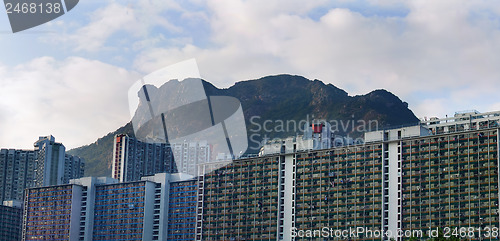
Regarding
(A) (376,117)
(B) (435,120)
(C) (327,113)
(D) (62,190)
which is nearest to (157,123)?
(C) (327,113)

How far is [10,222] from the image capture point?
123 metres

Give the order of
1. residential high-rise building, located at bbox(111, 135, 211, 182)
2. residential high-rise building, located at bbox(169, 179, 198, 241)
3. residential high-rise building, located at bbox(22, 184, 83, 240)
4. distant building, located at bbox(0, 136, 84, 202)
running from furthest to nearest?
distant building, located at bbox(0, 136, 84, 202), residential high-rise building, located at bbox(111, 135, 211, 182), residential high-rise building, located at bbox(22, 184, 83, 240), residential high-rise building, located at bbox(169, 179, 198, 241)

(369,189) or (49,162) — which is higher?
(49,162)

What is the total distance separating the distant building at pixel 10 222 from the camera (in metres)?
122

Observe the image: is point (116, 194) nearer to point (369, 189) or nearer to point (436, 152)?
point (369, 189)

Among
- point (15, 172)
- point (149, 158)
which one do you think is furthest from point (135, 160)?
point (15, 172)

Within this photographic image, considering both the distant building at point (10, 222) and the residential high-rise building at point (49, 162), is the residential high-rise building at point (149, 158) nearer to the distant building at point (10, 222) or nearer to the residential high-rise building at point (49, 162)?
the residential high-rise building at point (49, 162)

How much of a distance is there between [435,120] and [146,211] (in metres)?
40.0

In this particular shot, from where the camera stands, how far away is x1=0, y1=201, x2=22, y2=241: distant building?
12194 cm

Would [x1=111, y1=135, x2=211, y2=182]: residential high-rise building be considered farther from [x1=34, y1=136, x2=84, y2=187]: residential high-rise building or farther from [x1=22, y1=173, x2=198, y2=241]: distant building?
[x1=22, y1=173, x2=198, y2=241]: distant building

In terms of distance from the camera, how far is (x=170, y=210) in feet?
334

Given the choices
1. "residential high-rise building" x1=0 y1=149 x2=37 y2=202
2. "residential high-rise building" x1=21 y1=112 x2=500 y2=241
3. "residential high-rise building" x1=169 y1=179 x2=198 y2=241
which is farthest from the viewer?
"residential high-rise building" x1=0 y1=149 x2=37 y2=202

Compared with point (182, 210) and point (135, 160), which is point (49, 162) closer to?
point (135, 160)

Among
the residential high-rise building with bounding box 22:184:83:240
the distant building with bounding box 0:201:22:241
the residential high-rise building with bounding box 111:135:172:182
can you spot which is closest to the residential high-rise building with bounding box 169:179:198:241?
the residential high-rise building with bounding box 22:184:83:240
